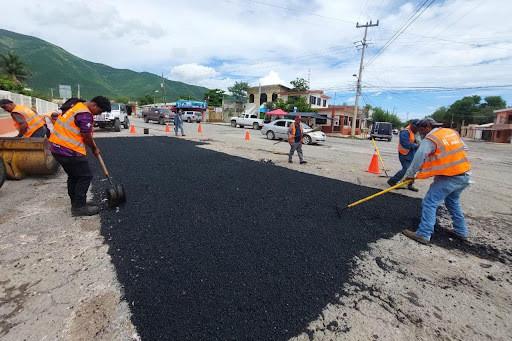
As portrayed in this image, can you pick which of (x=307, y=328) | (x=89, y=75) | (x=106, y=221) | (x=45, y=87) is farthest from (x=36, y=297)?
(x=89, y=75)

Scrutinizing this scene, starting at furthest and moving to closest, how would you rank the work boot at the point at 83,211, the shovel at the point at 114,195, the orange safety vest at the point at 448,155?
the shovel at the point at 114,195 → the work boot at the point at 83,211 → the orange safety vest at the point at 448,155

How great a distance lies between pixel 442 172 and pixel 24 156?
6.91 m

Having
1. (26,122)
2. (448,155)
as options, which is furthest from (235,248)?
(26,122)

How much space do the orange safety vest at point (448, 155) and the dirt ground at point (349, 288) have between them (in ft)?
2.98

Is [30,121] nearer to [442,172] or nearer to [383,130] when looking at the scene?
[442,172]

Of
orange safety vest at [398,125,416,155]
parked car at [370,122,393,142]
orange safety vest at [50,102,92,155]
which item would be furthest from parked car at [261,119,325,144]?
orange safety vest at [50,102,92,155]

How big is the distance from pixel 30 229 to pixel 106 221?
827 millimetres

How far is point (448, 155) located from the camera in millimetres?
2996

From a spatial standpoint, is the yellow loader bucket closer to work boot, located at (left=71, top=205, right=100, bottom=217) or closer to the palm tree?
work boot, located at (left=71, top=205, right=100, bottom=217)

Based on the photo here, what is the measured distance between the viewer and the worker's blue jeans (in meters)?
3.04

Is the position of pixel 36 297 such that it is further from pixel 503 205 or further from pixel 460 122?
pixel 460 122

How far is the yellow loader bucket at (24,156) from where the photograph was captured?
4754 mm

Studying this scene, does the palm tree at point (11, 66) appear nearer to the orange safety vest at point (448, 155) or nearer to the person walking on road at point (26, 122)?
the person walking on road at point (26, 122)

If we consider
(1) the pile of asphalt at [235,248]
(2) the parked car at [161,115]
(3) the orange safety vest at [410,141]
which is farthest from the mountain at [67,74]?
(3) the orange safety vest at [410,141]
